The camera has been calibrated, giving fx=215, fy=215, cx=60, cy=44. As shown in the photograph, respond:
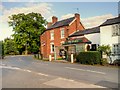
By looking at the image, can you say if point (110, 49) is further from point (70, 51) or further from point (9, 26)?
point (9, 26)

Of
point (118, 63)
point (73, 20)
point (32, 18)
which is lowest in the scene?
point (118, 63)

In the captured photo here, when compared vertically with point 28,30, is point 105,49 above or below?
below

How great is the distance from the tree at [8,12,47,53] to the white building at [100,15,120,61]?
137 feet

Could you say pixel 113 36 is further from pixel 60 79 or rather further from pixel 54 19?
pixel 54 19

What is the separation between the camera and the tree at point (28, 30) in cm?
7050

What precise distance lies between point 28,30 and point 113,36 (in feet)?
144

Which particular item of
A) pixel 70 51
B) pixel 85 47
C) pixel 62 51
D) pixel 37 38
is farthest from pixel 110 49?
pixel 37 38

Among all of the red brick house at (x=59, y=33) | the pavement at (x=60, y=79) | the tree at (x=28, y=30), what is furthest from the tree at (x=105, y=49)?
the tree at (x=28, y=30)

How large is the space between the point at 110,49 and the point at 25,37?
149 ft

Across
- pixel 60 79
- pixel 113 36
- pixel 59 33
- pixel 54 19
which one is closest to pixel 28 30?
pixel 54 19

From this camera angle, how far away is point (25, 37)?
70.8m

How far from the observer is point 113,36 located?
29234 millimetres

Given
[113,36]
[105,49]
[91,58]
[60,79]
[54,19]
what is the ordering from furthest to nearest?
[54,19]
[113,36]
[105,49]
[91,58]
[60,79]

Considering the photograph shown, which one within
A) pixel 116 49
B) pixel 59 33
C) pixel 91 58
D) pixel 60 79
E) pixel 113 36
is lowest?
pixel 60 79
